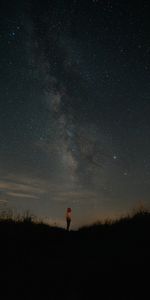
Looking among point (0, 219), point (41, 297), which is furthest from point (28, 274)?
point (0, 219)

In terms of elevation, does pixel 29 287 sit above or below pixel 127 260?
below

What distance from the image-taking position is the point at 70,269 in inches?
235

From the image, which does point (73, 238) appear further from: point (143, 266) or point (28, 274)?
point (143, 266)

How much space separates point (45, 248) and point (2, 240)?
145 centimetres

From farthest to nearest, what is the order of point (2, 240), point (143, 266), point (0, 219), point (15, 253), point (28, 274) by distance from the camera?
point (0, 219) < point (2, 240) < point (15, 253) < point (28, 274) < point (143, 266)

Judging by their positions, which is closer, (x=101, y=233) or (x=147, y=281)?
(x=147, y=281)

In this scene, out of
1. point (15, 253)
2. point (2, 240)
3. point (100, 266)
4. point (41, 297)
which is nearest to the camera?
point (41, 297)

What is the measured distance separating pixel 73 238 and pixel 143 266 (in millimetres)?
6167

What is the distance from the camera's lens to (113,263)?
5.52 metres

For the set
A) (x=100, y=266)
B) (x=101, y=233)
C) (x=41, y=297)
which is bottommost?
(x=41, y=297)

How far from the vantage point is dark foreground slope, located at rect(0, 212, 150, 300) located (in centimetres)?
453

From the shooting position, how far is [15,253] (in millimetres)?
7621

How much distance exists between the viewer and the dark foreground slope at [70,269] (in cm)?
453

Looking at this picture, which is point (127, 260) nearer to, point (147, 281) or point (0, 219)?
point (147, 281)
